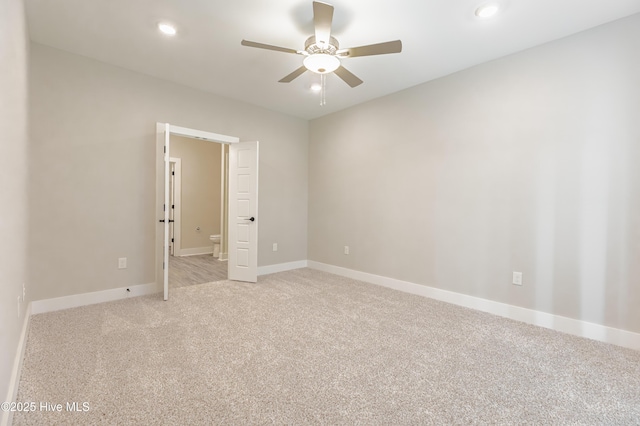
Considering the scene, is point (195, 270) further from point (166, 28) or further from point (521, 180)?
point (521, 180)

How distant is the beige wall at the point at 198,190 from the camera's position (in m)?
6.69

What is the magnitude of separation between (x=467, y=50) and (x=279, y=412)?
11.8 ft

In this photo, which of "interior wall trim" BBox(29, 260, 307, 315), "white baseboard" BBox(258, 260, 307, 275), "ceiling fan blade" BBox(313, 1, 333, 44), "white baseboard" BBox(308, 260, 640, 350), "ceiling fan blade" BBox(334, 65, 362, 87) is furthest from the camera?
"white baseboard" BBox(258, 260, 307, 275)

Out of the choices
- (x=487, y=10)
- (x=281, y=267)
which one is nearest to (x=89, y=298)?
(x=281, y=267)

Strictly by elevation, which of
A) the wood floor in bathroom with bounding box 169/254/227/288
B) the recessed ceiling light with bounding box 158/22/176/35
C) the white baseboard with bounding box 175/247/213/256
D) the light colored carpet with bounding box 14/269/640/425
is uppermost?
the recessed ceiling light with bounding box 158/22/176/35

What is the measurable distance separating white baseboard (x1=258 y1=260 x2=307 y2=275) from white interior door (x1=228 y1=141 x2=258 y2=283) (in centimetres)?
49

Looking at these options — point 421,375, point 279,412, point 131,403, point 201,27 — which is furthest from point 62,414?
point 201,27

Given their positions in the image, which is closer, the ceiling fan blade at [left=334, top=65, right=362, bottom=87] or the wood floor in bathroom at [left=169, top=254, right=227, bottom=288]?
the ceiling fan blade at [left=334, top=65, right=362, bottom=87]

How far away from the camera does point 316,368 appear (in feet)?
6.77

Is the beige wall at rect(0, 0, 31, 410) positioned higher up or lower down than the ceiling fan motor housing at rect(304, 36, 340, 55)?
lower down

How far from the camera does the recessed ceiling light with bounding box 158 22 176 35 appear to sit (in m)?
2.64

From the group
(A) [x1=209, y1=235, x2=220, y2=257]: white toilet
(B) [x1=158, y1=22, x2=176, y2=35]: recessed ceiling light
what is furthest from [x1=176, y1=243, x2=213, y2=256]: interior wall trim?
(B) [x1=158, y1=22, x2=176, y2=35]: recessed ceiling light

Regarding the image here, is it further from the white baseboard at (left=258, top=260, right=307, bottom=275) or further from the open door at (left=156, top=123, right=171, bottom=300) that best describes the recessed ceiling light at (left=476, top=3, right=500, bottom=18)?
the white baseboard at (left=258, top=260, right=307, bottom=275)

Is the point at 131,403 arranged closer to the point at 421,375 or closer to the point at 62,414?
the point at 62,414
